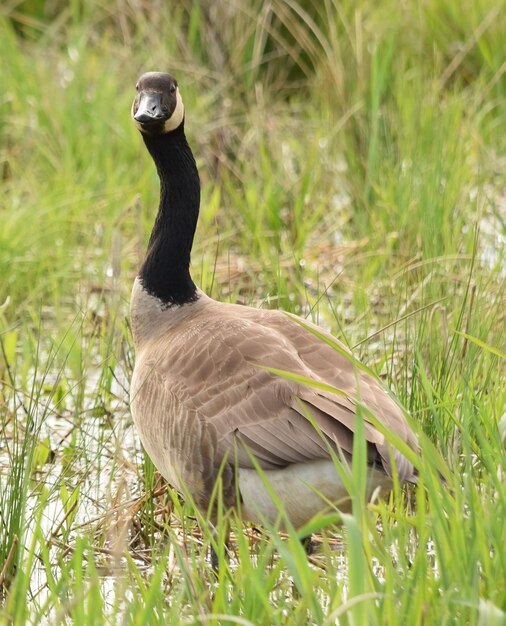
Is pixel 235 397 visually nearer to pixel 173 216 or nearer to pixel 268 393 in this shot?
pixel 268 393

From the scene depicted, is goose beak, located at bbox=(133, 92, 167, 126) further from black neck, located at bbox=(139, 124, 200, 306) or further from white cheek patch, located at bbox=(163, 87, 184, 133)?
black neck, located at bbox=(139, 124, 200, 306)

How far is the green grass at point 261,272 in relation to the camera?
2635 mm

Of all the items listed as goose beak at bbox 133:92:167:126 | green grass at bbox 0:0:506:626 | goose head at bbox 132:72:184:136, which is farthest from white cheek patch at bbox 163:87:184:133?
green grass at bbox 0:0:506:626

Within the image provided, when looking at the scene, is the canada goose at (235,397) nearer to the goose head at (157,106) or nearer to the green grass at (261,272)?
the goose head at (157,106)

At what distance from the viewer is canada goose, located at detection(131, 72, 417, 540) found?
324 centimetres

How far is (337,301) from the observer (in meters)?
5.55

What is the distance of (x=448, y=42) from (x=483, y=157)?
1.75 m

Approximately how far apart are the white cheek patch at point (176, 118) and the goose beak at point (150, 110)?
5.0 inches

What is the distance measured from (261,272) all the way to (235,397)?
242cm

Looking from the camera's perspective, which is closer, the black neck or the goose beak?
the goose beak

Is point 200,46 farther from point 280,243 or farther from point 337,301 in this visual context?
point 337,301

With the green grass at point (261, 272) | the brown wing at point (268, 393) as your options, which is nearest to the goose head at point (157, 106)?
the green grass at point (261, 272)

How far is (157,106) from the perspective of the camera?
4031mm

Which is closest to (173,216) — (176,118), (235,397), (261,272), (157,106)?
(176,118)
